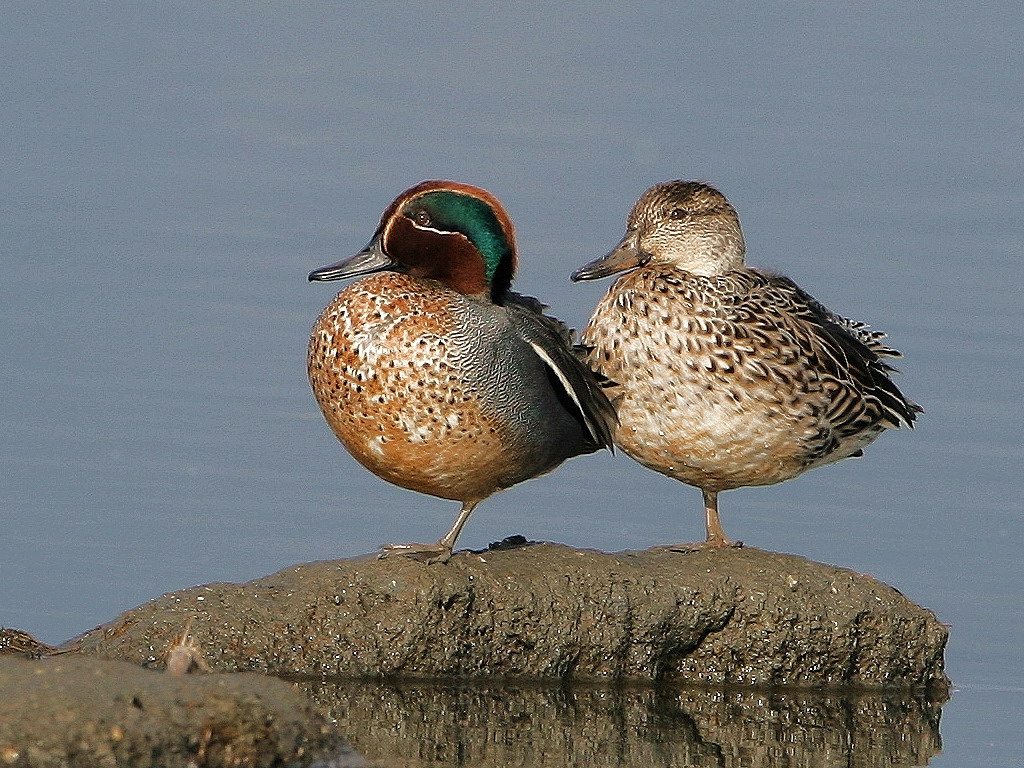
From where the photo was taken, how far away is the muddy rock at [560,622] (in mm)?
6434

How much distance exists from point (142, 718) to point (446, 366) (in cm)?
197

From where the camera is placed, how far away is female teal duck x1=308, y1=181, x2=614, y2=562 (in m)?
6.50

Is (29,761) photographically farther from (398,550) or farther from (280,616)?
(398,550)

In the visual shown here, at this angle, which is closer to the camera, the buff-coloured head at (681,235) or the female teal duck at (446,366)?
the female teal duck at (446,366)

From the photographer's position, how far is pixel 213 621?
6395mm

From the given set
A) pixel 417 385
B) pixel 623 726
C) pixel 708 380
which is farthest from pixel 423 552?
pixel 708 380

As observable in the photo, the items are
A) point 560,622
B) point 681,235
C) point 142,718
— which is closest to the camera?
point 142,718

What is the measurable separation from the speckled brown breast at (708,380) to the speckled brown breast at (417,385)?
0.55m

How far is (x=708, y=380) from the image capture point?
278 inches

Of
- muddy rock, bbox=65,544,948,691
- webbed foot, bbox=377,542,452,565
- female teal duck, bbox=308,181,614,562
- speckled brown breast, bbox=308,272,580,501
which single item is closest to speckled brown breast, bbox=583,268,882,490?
female teal duck, bbox=308,181,614,562

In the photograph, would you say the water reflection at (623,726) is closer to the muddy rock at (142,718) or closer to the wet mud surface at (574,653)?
the wet mud surface at (574,653)

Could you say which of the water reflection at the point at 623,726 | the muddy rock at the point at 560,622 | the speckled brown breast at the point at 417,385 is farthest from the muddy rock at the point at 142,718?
the speckled brown breast at the point at 417,385

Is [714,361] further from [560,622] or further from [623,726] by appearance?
[623,726]

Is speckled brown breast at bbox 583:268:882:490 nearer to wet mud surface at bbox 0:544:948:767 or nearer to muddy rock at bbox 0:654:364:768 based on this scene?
wet mud surface at bbox 0:544:948:767
